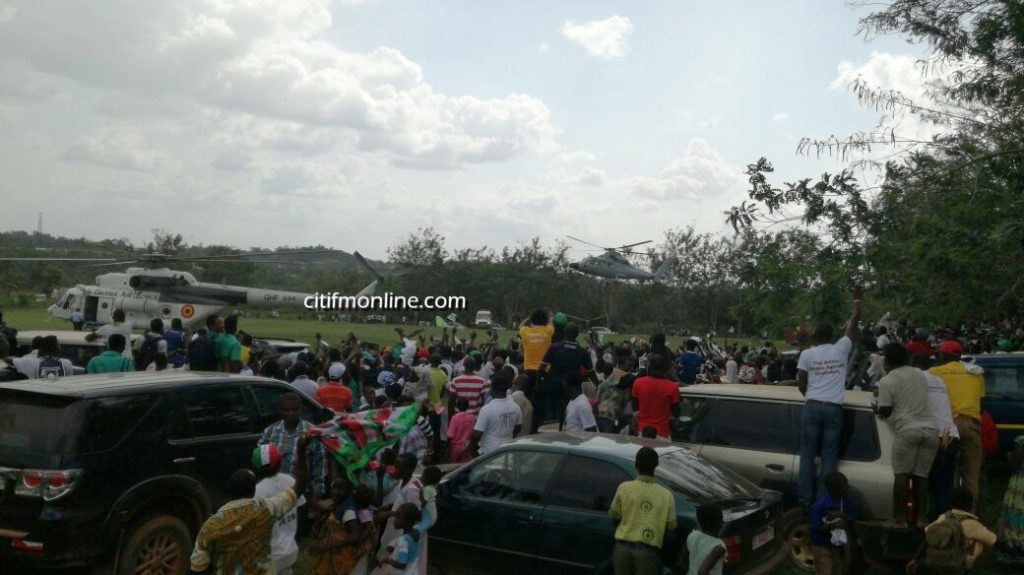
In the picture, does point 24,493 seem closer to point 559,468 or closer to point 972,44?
point 559,468

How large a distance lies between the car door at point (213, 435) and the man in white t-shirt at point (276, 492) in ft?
5.48

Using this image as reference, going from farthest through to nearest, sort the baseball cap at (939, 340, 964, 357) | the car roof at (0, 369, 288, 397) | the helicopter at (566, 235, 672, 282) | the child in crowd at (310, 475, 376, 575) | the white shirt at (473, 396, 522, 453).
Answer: the helicopter at (566, 235, 672, 282)
the baseball cap at (939, 340, 964, 357)
the white shirt at (473, 396, 522, 453)
the car roof at (0, 369, 288, 397)
the child in crowd at (310, 475, 376, 575)

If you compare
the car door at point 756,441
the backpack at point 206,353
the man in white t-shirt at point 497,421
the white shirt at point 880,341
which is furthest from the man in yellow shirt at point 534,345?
the white shirt at point 880,341

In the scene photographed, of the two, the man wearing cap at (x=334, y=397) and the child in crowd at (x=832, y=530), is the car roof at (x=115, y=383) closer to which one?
the man wearing cap at (x=334, y=397)

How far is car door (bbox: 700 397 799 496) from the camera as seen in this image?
307 inches

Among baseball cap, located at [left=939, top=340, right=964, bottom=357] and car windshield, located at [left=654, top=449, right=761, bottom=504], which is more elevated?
baseball cap, located at [left=939, top=340, right=964, bottom=357]

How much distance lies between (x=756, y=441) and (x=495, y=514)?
2822 millimetres

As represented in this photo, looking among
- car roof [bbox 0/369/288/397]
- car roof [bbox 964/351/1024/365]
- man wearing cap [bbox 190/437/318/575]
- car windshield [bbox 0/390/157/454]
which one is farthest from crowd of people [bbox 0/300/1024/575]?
car roof [bbox 964/351/1024/365]

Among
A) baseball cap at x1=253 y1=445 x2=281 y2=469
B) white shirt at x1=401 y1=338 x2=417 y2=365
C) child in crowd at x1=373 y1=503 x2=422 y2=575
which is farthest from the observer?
white shirt at x1=401 y1=338 x2=417 y2=365

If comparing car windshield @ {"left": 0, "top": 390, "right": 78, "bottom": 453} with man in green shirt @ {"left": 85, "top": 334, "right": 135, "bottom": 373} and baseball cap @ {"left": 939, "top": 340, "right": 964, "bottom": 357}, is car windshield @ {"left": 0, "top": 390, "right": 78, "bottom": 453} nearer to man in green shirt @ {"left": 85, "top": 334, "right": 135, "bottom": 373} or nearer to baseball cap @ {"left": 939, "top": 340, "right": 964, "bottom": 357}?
man in green shirt @ {"left": 85, "top": 334, "right": 135, "bottom": 373}

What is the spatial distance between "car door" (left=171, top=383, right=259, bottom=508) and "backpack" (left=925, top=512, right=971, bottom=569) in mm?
5203

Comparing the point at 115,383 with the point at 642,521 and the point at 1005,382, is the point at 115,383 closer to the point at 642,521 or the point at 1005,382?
the point at 642,521

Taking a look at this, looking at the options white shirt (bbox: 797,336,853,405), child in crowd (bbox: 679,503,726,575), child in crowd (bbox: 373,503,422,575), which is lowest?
child in crowd (bbox: 373,503,422,575)

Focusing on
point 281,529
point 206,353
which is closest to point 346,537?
point 281,529
